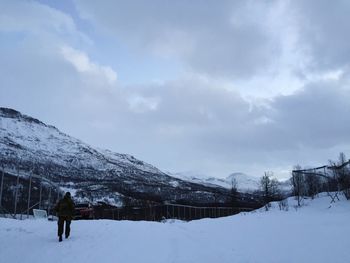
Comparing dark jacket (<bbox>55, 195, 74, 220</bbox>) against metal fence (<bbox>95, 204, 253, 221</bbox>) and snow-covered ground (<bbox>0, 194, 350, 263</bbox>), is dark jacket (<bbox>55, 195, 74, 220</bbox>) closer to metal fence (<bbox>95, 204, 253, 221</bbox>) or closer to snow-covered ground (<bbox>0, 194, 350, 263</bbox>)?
snow-covered ground (<bbox>0, 194, 350, 263</bbox>)

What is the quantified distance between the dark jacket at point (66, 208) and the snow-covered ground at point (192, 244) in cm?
93

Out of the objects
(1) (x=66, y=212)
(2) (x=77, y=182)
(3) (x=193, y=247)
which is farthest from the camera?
(2) (x=77, y=182)

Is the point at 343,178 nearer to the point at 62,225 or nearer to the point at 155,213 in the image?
the point at 62,225

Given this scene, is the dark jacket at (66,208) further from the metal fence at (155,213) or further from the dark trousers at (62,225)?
the metal fence at (155,213)

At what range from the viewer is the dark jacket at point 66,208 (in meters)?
17.8

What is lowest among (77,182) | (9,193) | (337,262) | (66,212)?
(337,262)

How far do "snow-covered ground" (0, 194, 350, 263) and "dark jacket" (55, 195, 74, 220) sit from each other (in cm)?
93

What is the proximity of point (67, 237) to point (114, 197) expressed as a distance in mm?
92798

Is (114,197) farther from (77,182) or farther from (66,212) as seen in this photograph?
(66,212)

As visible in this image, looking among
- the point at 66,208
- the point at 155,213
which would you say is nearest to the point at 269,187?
the point at 155,213

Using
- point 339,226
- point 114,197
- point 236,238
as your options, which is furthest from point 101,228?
point 114,197

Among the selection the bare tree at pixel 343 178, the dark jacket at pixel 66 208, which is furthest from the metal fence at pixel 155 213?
the dark jacket at pixel 66 208

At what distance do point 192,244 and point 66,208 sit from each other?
5.30 m

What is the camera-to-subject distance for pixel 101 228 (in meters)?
21.3
